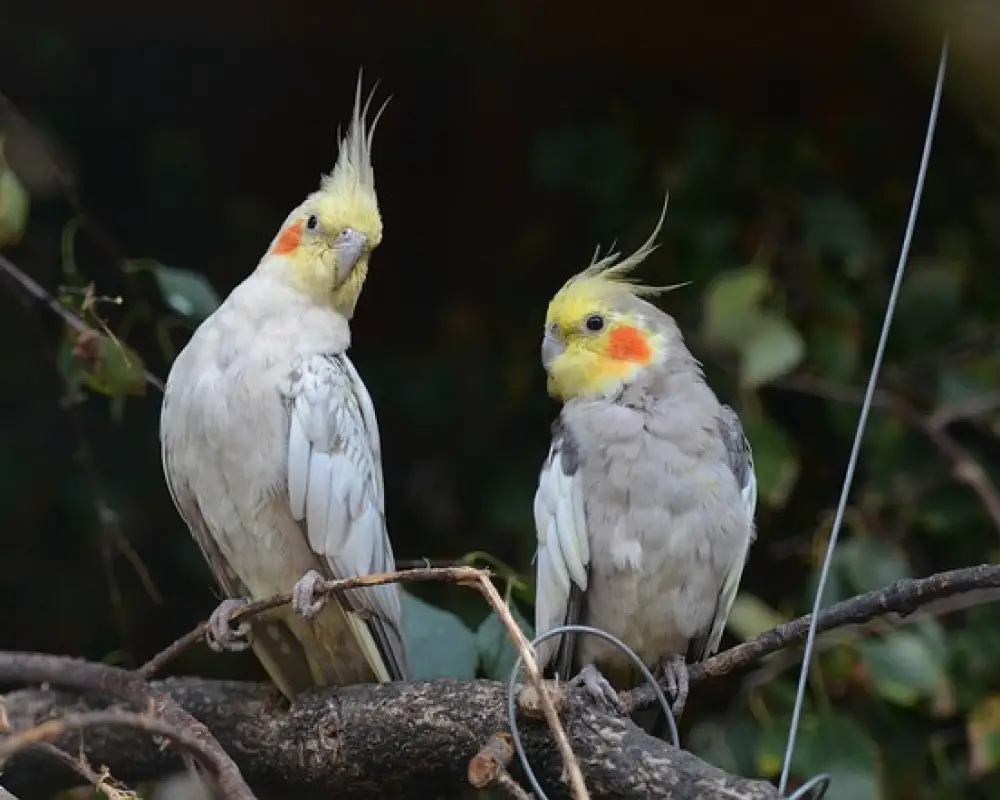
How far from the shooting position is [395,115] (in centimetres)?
281

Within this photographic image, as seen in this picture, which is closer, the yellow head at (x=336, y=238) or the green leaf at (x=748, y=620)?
the yellow head at (x=336, y=238)

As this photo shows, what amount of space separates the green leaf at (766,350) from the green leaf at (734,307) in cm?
1

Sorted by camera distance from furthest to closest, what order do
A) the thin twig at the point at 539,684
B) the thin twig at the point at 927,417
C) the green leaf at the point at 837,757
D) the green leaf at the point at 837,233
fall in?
the green leaf at the point at 837,233 → the thin twig at the point at 927,417 → the green leaf at the point at 837,757 → the thin twig at the point at 539,684

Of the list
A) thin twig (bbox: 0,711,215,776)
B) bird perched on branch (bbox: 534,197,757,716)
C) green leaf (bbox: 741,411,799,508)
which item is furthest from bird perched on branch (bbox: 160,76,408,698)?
green leaf (bbox: 741,411,799,508)

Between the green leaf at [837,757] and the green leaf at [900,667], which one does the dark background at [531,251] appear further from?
the green leaf at [837,757]

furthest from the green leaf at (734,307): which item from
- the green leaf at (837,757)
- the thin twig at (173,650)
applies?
the thin twig at (173,650)

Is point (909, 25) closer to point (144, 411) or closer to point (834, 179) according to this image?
point (834, 179)

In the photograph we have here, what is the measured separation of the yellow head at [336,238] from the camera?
1.56m

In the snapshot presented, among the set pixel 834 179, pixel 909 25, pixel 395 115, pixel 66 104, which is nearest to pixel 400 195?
pixel 395 115

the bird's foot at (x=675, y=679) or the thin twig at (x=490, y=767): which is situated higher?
the bird's foot at (x=675, y=679)

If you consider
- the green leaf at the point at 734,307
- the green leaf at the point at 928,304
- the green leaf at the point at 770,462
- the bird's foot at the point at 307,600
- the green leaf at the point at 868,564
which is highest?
the green leaf at the point at 928,304

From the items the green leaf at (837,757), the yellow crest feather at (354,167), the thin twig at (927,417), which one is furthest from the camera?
the thin twig at (927,417)

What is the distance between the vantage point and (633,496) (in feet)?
4.88

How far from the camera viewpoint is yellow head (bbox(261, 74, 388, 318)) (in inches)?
61.6
